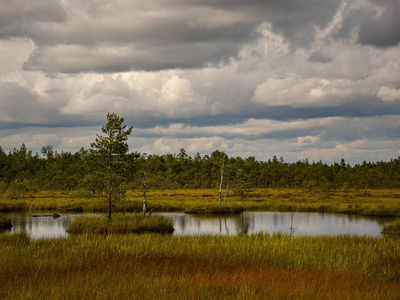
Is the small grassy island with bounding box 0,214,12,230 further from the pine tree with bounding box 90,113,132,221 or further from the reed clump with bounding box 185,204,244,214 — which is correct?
the reed clump with bounding box 185,204,244,214

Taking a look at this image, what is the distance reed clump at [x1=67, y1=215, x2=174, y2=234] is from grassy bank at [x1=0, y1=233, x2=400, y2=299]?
11679 mm

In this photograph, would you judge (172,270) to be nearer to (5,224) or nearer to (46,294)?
(46,294)

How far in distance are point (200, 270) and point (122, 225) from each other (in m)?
20.4

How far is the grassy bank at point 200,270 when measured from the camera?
1125cm

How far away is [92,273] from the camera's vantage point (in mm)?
13734

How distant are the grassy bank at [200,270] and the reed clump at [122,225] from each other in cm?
1168

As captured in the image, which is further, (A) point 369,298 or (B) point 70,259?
(B) point 70,259

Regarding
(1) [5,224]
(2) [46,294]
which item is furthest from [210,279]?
(1) [5,224]

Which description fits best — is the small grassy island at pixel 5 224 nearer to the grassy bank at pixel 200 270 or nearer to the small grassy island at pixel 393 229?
the grassy bank at pixel 200 270

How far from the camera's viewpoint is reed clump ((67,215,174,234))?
33656 mm

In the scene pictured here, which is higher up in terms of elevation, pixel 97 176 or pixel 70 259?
pixel 97 176

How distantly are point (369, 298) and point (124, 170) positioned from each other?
95.7 feet

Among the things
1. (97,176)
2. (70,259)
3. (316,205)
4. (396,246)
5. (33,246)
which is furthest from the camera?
(316,205)

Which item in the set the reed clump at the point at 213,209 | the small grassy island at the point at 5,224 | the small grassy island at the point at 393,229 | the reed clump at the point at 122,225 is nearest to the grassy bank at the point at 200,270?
the reed clump at the point at 122,225
